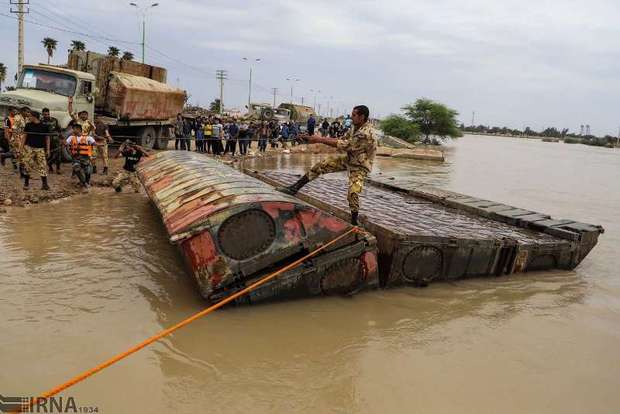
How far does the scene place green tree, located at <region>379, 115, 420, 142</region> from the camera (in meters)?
50.4

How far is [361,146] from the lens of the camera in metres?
6.17

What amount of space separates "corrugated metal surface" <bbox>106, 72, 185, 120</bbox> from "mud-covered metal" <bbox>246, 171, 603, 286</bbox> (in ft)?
27.5

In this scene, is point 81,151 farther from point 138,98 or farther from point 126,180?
point 138,98

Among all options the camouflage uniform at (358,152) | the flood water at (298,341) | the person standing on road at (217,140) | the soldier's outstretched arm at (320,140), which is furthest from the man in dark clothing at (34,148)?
the person standing on road at (217,140)

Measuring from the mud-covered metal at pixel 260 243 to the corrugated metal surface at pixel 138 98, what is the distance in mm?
11471

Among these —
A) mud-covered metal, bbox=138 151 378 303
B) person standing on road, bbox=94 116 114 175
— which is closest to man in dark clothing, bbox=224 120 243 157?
person standing on road, bbox=94 116 114 175

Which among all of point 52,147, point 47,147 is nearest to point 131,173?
point 47,147

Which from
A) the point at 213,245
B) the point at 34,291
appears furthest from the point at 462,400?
the point at 34,291

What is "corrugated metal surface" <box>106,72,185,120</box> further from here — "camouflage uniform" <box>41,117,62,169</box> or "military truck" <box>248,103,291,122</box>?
"military truck" <box>248,103,291,122</box>

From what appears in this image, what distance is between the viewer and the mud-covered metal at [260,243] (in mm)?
4688

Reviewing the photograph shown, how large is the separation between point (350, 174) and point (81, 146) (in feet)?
22.0

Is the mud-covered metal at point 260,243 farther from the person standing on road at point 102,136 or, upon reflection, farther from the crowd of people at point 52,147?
the person standing on road at point 102,136

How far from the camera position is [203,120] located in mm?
22453

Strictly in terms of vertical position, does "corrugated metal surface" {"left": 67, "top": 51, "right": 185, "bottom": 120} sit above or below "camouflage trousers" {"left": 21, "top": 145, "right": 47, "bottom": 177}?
above
